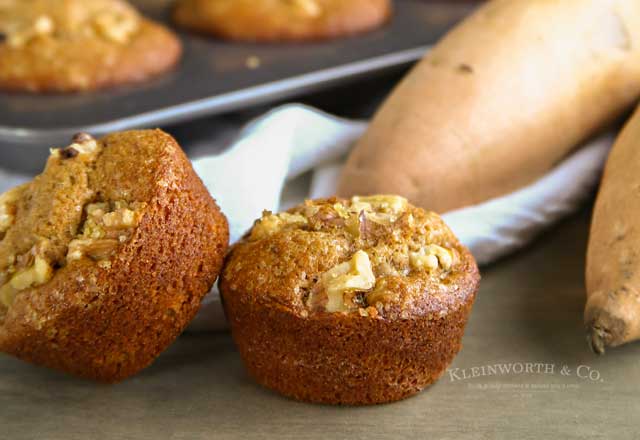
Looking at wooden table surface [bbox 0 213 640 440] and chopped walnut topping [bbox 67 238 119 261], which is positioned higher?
chopped walnut topping [bbox 67 238 119 261]

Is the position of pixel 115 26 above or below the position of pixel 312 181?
above

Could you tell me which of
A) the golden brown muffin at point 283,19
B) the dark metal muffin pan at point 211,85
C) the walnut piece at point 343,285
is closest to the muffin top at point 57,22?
the dark metal muffin pan at point 211,85

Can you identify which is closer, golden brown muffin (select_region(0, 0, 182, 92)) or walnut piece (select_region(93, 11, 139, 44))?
golden brown muffin (select_region(0, 0, 182, 92))

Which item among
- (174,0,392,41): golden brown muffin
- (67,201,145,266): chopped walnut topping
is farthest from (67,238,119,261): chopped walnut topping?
(174,0,392,41): golden brown muffin

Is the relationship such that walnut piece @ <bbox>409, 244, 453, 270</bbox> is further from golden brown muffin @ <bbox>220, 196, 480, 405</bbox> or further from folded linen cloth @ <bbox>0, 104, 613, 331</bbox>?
folded linen cloth @ <bbox>0, 104, 613, 331</bbox>

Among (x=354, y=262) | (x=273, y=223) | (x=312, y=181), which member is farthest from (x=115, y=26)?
(x=354, y=262)

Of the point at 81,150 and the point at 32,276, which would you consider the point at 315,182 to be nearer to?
the point at 81,150

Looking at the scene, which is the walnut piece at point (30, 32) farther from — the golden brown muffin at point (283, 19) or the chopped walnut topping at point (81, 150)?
the chopped walnut topping at point (81, 150)
